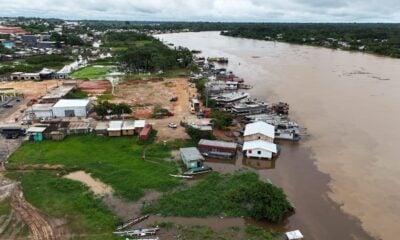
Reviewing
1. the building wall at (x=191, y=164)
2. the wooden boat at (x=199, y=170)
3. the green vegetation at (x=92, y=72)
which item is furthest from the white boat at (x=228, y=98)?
the green vegetation at (x=92, y=72)

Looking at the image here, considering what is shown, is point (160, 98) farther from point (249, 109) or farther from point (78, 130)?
point (78, 130)

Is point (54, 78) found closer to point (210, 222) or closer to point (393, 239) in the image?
point (210, 222)

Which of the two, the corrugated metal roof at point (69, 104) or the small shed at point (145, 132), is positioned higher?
the corrugated metal roof at point (69, 104)

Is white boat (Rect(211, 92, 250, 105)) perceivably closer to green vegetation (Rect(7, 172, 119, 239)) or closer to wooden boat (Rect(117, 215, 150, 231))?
green vegetation (Rect(7, 172, 119, 239))

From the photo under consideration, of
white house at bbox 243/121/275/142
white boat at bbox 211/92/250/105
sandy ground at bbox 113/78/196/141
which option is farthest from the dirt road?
white boat at bbox 211/92/250/105

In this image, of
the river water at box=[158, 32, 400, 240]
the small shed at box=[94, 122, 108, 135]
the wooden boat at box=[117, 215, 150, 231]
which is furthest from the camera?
the small shed at box=[94, 122, 108, 135]

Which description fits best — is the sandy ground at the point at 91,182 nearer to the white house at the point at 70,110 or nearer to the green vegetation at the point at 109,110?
the green vegetation at the point at 109,110
